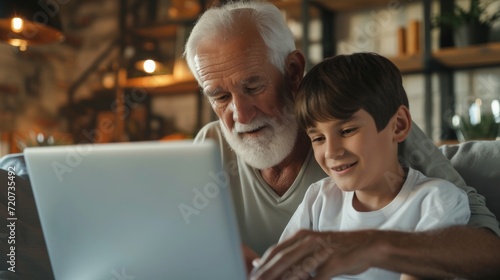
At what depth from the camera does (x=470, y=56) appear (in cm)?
306

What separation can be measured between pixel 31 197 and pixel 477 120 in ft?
7.72

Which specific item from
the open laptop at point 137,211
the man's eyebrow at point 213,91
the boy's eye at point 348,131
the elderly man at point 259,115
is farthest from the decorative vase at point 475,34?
the open laptop at point 137,211

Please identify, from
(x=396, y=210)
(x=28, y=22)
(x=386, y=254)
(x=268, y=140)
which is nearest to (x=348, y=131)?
(x=396, y=210)

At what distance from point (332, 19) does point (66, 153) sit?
10.0ft

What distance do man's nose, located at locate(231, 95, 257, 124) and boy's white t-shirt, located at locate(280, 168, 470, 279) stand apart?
10.6 inches

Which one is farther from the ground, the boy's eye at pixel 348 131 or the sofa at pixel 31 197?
the boy's eye at pixel 348 131

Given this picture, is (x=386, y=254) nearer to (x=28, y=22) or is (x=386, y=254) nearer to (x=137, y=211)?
(x=137, y=211)

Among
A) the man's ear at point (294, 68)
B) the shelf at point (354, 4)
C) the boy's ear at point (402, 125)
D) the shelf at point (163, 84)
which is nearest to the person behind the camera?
the boy's ear at point (402, 125)

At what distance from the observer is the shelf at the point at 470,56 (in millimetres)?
2986

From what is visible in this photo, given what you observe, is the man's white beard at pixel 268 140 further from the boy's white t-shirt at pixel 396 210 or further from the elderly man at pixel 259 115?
the boy's white t-shirt at pixel 396 210

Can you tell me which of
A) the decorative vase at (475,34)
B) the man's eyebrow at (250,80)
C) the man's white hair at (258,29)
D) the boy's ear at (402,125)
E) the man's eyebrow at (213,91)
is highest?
the man's white hair at (258,29)

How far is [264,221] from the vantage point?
149cm

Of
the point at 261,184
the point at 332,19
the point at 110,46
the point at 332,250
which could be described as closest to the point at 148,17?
the point at 110,46

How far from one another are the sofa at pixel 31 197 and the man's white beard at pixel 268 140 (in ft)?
1.24
